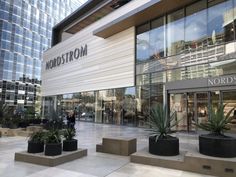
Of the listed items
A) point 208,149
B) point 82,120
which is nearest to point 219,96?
point 208,149

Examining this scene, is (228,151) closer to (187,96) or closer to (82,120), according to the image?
(187,96)

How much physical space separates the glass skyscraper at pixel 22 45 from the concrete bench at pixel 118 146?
50.9 m

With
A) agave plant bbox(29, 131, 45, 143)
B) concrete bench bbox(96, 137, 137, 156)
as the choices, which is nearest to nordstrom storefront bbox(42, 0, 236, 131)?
concrete bench bbox(96, 137, 137, 156)

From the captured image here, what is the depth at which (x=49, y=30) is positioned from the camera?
234ft

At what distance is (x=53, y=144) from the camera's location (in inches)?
276

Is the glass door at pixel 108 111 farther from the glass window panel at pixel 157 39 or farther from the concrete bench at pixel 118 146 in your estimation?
the concrete bench at pixel 118 146

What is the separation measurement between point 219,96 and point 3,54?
179 feet

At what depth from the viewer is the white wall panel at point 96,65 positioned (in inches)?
872

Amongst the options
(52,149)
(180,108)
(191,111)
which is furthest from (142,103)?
(52,149)

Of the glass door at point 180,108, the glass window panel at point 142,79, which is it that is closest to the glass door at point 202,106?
the glass door at point 180,108

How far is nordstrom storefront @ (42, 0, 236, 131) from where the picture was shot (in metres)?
15.3

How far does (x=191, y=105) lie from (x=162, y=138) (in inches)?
363

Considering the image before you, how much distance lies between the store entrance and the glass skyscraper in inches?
1855

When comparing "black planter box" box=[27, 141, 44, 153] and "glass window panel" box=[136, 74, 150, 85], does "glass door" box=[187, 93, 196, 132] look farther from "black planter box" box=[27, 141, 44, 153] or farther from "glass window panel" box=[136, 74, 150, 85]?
"black planter box" box=[27, 141, 44, 153]
